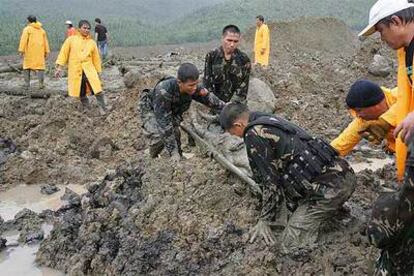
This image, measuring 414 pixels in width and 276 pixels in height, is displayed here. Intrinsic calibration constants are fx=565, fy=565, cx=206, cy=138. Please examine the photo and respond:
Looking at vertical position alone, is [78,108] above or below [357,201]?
below

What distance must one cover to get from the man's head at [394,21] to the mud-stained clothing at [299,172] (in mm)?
998

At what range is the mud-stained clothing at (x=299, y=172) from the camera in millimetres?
4082

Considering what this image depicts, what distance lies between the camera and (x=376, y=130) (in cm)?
405

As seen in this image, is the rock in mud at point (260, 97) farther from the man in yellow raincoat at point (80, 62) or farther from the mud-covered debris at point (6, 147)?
the mud-covered debris at point (6, 147)

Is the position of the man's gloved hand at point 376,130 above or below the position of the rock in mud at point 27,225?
above

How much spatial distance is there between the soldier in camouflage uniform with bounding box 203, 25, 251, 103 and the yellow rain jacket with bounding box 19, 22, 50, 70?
658cm

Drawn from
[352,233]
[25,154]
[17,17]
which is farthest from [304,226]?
[17,17]

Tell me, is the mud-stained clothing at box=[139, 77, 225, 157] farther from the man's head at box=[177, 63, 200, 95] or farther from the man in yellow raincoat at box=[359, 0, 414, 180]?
the man in yellow raincoat at box=[359, 0, 414, 180]

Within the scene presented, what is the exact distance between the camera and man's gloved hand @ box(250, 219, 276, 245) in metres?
4.24

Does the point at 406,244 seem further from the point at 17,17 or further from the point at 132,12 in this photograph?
the point at 132,12

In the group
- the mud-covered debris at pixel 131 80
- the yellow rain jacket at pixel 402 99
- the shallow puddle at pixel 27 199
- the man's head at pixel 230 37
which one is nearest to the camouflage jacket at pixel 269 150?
the yellow rain jacket at pixel 402 99

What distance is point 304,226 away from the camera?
4.17 m

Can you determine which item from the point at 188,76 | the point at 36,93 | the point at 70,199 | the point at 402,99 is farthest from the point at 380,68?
the point at 402,99

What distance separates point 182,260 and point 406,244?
180cm
